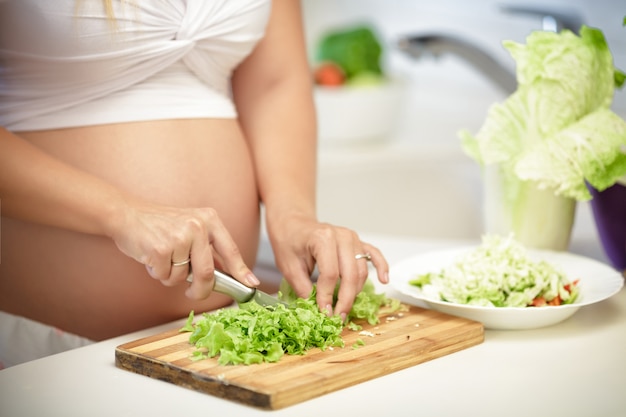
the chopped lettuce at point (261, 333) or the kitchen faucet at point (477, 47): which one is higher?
the kitchen faucet at point (477, 47)

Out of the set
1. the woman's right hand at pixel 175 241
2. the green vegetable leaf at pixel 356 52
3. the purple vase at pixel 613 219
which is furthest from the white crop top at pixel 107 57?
the green vegetable leaf at pixel 356 52

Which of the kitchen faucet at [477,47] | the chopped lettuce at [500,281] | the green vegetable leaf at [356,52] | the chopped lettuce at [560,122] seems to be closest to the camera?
the chopped lettuce at [500,281]

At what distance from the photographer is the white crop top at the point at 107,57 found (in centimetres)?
106

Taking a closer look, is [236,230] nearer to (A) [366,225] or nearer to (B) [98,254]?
(B) [98,254]

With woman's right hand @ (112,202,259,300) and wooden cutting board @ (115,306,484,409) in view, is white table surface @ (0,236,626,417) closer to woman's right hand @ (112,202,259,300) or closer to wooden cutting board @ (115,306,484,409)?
wooden cutting board @ (115,306,484,409)

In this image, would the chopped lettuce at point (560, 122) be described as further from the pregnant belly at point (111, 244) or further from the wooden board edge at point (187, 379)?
the wooden board edge at point (187, 379)

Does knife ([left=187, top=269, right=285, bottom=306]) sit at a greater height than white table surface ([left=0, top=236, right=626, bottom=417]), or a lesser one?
greater

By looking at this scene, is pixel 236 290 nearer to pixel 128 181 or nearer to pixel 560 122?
pixel 128 181

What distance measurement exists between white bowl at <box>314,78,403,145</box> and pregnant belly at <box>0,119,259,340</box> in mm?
1237

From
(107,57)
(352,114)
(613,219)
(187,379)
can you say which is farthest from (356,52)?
(187,379)

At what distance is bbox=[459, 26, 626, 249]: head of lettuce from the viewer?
1226mm

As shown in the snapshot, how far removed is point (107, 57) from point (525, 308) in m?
0.56

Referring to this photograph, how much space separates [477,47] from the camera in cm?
178

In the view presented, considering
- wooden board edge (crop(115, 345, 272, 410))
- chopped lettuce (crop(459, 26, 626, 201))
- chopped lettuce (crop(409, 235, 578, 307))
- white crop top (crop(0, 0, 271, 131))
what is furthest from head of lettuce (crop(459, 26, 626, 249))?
wooden board edge (crop(115, 345, 272, 410))
